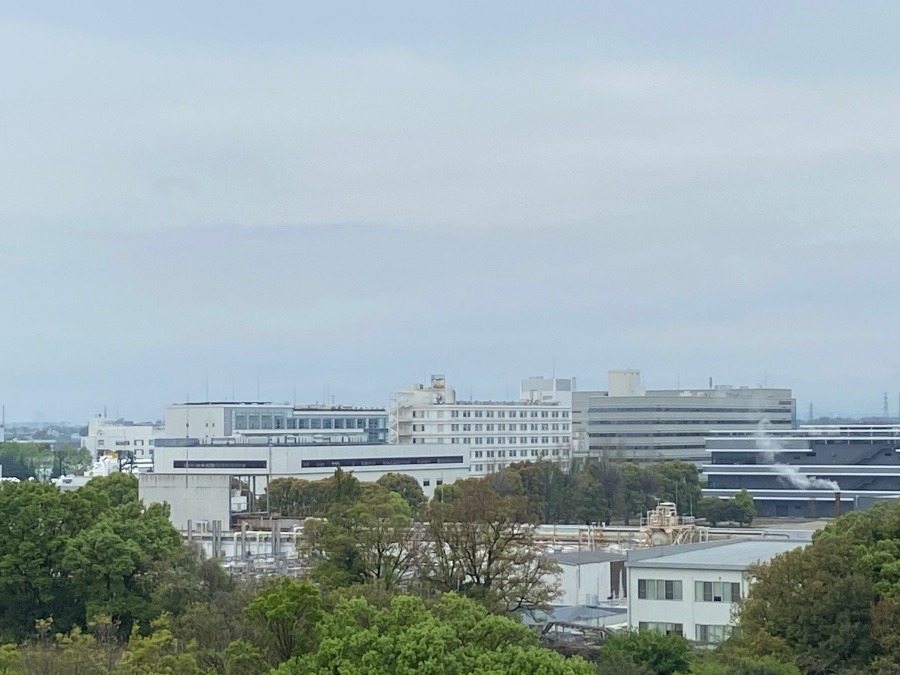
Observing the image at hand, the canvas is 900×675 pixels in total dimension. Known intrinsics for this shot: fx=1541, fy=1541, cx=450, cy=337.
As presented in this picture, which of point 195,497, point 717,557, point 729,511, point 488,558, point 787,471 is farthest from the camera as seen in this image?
point 787,471

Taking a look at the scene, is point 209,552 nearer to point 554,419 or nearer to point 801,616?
point 801,616

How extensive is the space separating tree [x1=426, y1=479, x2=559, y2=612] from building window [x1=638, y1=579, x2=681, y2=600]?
6104 millimetres

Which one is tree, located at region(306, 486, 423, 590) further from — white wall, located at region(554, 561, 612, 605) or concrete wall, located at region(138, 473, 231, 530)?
concrete wall, located at region(138, 473, 231, 530)

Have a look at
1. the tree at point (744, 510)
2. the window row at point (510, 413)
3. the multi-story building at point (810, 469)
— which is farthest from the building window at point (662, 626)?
the window row at point (510, 413)

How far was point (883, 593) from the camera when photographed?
32219 millimetres

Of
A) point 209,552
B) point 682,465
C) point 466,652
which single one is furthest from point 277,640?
point 682,465

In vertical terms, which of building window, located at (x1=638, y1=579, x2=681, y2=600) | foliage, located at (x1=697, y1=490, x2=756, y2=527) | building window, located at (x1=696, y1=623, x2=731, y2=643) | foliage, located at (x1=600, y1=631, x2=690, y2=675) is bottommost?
building window, located at (x1=696, y1=623, x2=731, y2=643)

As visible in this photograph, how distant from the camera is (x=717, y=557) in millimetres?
43500

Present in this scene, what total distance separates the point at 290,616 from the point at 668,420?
109 metres

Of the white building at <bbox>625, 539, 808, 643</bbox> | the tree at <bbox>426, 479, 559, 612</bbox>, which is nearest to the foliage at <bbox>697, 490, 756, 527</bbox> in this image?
the white building at <bbox>625, 539, 808, 643</bbox>

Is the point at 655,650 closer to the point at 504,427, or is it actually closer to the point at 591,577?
the point at 591,577

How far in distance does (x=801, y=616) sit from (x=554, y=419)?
98.5 meters

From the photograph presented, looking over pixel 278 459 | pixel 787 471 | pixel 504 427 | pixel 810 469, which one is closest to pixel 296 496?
pixel 278 459

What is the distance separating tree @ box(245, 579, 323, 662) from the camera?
2544 centimetres
